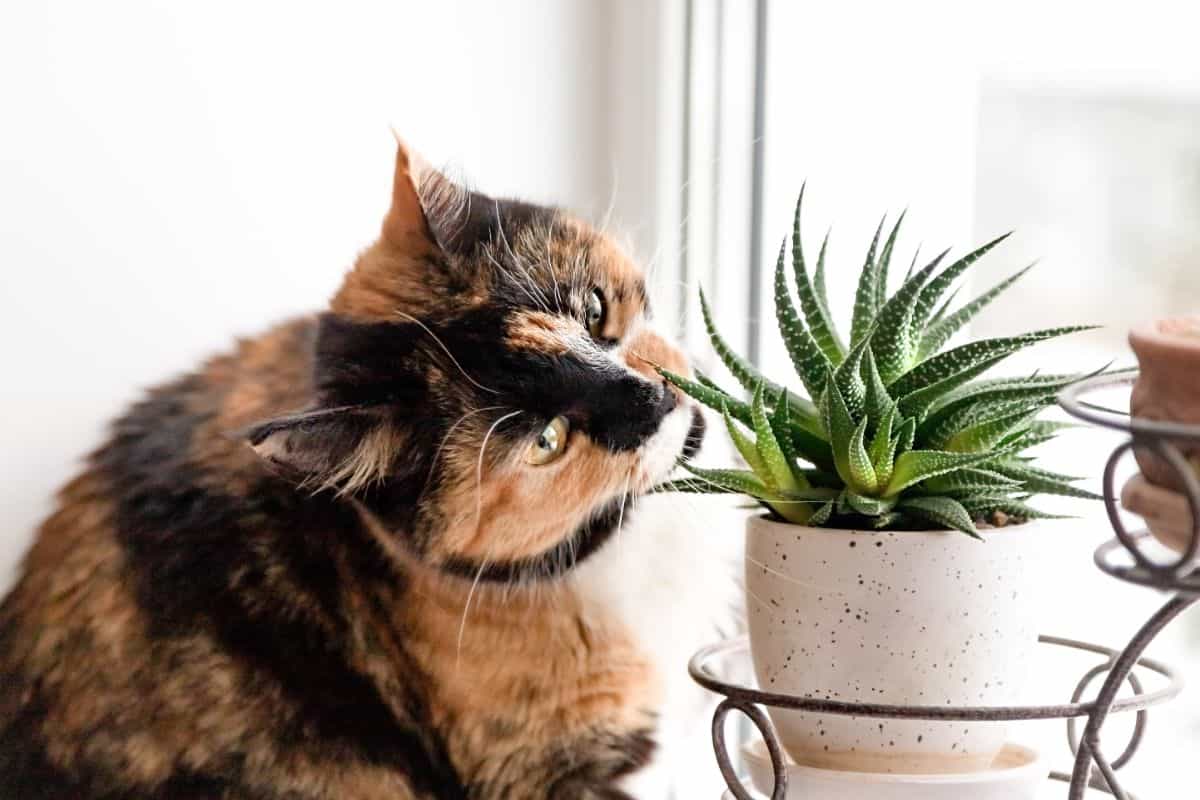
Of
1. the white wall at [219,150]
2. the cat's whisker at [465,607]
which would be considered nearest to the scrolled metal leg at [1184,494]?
the cat's whisker at [465,607]

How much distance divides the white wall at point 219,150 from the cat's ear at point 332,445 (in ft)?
1.37

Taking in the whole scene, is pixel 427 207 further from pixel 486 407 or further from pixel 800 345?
pixel 800 345

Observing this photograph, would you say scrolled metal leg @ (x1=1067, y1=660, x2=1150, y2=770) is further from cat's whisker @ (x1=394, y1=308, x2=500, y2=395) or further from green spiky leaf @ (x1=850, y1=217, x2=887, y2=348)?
cat's whisker @ (x1=394, y1=308, x2=500, y2=395)

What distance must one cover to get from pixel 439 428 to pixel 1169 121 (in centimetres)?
70

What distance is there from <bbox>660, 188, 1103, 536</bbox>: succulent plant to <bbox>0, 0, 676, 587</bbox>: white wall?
588 mm

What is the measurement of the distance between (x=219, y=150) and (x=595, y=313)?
582mm

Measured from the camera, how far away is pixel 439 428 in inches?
42.3

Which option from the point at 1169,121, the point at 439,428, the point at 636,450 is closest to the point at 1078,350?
the point at 1169,121

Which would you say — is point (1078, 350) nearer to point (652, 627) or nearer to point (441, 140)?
point (652, 627)

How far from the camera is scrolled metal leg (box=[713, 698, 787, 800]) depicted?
0.86 metres

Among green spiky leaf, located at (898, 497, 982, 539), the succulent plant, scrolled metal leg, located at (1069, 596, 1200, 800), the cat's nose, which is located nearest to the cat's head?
the cat's nose

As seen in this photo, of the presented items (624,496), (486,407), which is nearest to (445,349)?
(486,407)

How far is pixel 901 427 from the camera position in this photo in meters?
0.87

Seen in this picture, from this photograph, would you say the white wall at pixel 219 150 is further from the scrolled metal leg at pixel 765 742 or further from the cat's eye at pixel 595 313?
the scrolled metal leg at pixel 765 742
